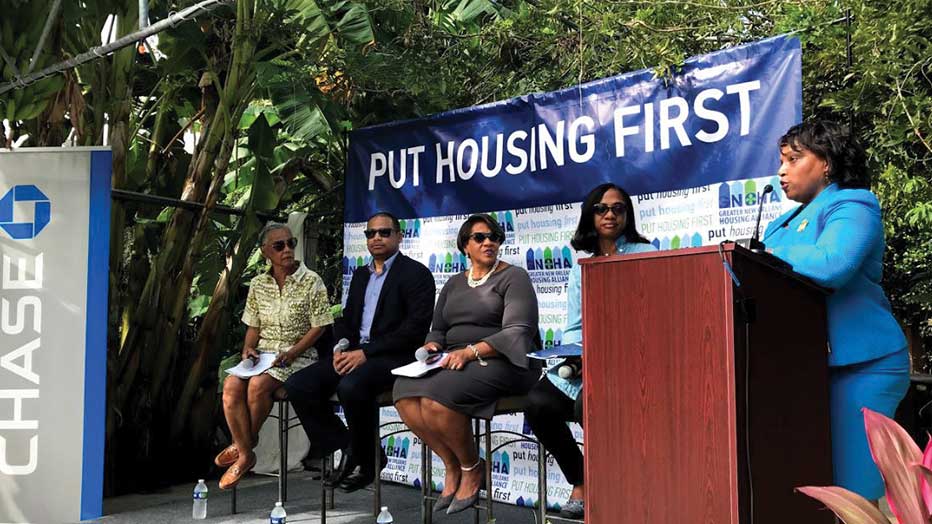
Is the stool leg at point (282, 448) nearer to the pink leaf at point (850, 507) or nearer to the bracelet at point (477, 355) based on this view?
the bracelet at point (477, 355)

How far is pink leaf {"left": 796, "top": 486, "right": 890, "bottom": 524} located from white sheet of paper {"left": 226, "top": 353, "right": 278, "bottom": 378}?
4.08m

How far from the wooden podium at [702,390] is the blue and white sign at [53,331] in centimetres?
331

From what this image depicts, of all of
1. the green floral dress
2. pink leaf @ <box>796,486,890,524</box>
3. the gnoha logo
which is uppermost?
the gnoha logo

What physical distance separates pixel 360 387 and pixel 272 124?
3.09m

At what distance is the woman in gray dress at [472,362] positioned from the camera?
A: 4.45m

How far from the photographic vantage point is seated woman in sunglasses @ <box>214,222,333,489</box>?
5.40m

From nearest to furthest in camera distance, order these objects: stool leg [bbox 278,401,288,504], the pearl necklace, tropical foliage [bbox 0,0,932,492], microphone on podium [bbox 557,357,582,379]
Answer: microphone on podium [bbox 557,357,582,379] → the pearl necklace → tropical foliage [bbox 0,0,932,492] → stool leg [bbox 278,401,288,504]

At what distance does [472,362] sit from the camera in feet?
14.8

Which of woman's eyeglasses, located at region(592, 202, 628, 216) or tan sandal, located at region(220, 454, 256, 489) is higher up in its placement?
woman's eyeglasses, located at region(592, 202, 628, 216)

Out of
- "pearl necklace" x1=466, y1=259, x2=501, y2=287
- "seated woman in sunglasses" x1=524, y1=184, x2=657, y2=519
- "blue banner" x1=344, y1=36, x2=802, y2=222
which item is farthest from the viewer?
"pearl necklace" x1=466, y1=259, x2=501, y2=287

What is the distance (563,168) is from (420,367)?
5.34ft

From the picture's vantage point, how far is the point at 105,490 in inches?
243

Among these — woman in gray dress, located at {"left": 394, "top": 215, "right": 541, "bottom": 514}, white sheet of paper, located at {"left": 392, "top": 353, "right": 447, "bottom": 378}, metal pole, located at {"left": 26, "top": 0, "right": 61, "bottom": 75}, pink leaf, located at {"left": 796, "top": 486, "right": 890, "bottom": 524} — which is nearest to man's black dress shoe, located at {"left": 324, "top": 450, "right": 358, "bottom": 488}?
woman in gray dress, located at {"left": 394, "top": 215, "right": 541, "bottom": 514}

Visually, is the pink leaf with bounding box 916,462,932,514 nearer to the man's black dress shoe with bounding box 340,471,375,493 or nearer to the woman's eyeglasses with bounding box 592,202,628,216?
the woman's eyeglasses with bounding box 592,202,628,216
